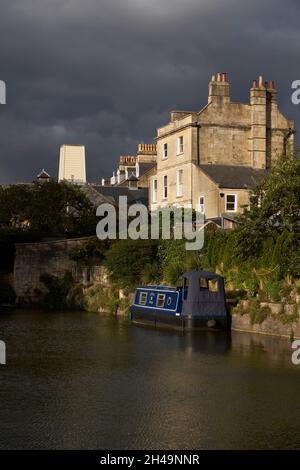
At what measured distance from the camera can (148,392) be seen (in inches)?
812

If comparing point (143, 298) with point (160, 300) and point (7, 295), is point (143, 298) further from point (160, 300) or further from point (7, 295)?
point (7, 295)

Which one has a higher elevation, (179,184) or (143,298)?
(179,184)

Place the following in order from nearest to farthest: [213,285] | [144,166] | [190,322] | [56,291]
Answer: [190,322], [213,285], [56,291], [144,166]

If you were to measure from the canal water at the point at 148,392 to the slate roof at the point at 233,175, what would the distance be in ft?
63.7

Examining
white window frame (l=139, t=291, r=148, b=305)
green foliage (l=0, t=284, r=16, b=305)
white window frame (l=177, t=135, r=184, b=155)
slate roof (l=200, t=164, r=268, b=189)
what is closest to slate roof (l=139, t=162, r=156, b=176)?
white window frame (l=177, t=135, r=184, b=155)

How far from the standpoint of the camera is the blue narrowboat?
32.5 m

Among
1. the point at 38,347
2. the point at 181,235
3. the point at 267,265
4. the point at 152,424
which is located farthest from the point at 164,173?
the point at 152,424

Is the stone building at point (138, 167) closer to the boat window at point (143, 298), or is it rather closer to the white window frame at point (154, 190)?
the white window frame at point (154, 190)

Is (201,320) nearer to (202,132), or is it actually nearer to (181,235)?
(181,235)

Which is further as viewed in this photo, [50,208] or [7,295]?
[50,208]

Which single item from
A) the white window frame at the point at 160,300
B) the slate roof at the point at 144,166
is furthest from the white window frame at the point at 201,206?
the slate roof at the point at 144,166

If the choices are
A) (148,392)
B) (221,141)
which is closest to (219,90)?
(221,141)

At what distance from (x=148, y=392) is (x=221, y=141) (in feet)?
116

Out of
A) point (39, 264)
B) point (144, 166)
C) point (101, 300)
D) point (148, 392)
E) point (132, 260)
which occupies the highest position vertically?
point (144, 166)
